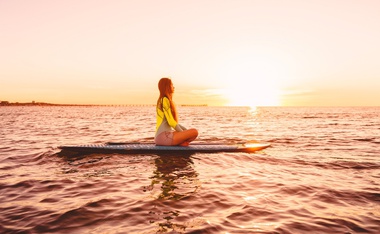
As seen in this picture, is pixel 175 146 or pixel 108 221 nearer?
pixel 108 221

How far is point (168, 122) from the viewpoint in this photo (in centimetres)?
994

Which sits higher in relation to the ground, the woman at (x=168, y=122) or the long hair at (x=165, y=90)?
the long hair at (x=165, y=90)

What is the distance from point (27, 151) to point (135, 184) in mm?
7577

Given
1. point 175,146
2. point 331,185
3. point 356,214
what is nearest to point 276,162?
point 331,185

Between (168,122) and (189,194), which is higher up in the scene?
(168,122)

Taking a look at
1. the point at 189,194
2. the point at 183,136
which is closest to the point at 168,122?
the point at 183,136

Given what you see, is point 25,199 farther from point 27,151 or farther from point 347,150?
point 347,150

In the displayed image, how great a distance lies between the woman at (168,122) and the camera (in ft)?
31.5

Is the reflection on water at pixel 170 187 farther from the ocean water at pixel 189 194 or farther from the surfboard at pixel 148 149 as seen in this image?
the surfboard at pixel 148 149

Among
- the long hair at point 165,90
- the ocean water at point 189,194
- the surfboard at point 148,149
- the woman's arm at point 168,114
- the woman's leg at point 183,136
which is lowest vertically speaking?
the ocean water at point 189,194

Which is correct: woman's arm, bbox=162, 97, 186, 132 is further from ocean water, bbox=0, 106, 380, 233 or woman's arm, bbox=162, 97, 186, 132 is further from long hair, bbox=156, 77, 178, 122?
ocean water, bbox=0, 106, 380, 233

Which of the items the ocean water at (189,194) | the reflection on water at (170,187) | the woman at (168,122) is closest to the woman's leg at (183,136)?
the woman at (168,122)

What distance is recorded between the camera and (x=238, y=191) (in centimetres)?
643

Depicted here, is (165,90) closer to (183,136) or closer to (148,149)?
(183,136)
